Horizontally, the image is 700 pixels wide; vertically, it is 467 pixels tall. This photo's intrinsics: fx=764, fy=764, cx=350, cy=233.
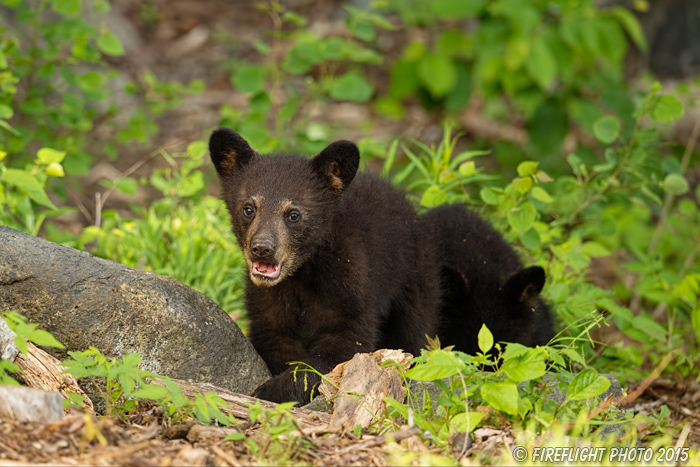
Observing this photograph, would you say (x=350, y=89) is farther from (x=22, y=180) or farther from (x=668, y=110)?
(x=22, y=180)

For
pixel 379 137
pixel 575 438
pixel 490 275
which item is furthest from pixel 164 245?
pixel 379 137

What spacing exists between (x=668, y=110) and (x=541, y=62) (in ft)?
7.81

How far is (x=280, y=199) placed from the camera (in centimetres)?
438

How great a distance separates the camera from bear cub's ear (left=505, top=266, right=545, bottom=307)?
197 inches

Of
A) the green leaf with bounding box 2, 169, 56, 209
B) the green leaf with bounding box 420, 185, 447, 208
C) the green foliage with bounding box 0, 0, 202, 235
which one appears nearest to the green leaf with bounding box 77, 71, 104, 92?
the green foliage with bounding box 0, 0, 202, 235

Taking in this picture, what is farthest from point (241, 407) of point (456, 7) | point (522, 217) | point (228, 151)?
point (456, 7)

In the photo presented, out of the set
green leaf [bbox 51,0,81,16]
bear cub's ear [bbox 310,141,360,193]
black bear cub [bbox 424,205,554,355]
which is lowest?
black bear cub [bbox 424,205,554,355]

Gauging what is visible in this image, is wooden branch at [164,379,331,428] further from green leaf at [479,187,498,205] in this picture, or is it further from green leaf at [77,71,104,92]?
green leaf at [77,71,104,92]

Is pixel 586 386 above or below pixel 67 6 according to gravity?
below

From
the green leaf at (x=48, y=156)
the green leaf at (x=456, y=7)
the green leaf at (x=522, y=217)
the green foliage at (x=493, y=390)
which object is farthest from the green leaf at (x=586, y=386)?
the green leaf at (x=456, y=7)

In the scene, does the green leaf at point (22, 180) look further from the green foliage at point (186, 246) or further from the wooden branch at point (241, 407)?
the wooden branch at point (241, 407)

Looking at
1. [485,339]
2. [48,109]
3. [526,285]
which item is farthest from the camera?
[48,109]
